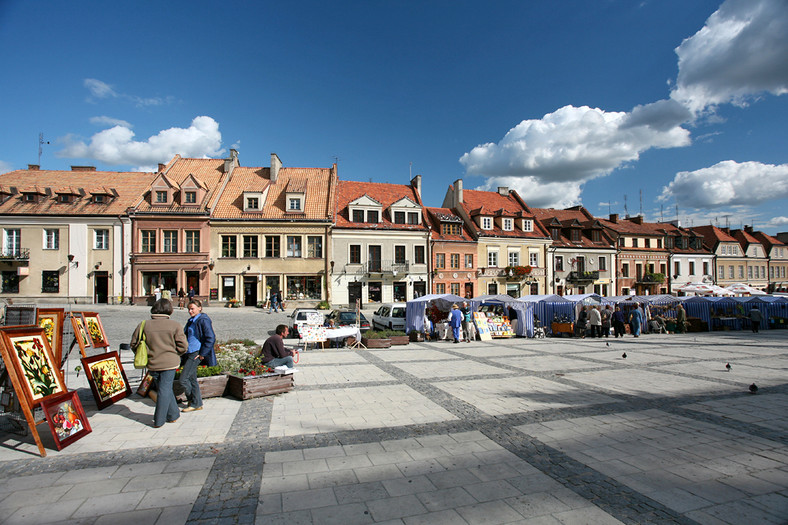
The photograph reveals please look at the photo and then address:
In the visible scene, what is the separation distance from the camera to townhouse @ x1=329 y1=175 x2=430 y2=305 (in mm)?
33750

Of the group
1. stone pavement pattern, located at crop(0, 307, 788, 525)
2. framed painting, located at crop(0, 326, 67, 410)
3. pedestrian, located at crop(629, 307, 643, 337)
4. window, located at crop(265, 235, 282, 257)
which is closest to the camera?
stone pavement pattern, located at crop(0, 307, 788, 525)

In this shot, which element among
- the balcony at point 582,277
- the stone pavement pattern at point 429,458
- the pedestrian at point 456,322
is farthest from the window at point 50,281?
the balcony at point 582,277

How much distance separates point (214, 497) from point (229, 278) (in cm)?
3044

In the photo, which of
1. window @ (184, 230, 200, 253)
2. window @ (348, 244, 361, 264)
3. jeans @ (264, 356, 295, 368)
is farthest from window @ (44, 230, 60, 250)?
jeans @ (264, 356, 295, 368)

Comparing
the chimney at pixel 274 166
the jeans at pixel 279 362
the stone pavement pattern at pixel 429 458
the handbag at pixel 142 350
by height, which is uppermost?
the chimney at pixel 274 166

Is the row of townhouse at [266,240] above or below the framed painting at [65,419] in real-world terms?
above

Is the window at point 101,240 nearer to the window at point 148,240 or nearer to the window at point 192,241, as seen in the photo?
the window at point 148,240

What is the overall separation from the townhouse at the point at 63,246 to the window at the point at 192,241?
4337 millimetres

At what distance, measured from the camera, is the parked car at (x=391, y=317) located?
19.8 metres

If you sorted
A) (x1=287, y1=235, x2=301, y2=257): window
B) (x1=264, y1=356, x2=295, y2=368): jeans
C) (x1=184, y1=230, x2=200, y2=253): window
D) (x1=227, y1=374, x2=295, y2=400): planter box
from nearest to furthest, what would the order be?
(x1=227, y1=374, x2=295, y2=400): planter box
(x1=264, y1=356, x2=295, y2=368): jeans
(x1=184, y1=230, x2=200, y2=253): window
(x1=287, y1=235, x2=301, y2=257): window

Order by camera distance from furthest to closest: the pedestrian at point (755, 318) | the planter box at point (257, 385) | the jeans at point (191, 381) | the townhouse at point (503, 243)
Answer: the townhouse at point (503, 243)
the pedestrian at point (755, 318)
the planter box at point (257, 385)
the jeans at point (191, 381)

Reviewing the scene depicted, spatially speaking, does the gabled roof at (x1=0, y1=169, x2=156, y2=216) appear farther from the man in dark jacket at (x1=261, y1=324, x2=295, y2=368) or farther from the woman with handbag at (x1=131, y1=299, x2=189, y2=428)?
the woman with handbag at (x1=131, y1=299, x2=189, y2=428)

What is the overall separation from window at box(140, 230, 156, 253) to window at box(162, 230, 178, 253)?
0.76m

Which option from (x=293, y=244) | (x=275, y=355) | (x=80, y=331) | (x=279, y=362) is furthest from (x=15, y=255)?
(x=279, y=362)
